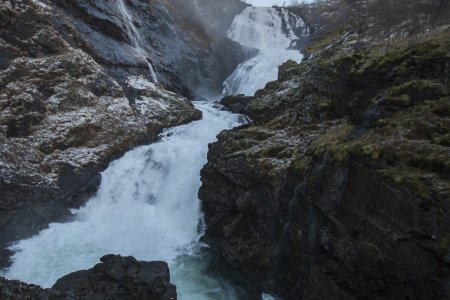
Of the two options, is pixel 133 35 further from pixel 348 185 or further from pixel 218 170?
pixel 348 185

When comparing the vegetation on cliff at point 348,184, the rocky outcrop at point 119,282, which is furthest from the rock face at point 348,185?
the rocky outcrop at point 119,282

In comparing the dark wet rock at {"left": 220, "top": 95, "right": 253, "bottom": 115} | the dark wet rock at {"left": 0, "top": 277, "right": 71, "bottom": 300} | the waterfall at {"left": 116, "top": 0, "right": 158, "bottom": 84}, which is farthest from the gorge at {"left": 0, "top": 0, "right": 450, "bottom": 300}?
the waterfall at {"left": 116, "top": 0, "right": 158, "bottom": 84}

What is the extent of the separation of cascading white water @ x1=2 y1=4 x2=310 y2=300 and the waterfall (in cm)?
602

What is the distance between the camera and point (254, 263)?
48.4 feet

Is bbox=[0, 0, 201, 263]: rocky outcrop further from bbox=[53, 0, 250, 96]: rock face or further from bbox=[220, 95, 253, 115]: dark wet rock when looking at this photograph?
bbox=[220, 95, 253, 115]: dark wet rock

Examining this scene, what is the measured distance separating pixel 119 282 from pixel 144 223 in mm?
6275

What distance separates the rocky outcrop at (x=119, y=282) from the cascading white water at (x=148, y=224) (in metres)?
1.59

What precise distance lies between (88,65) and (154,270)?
1578 centimetres

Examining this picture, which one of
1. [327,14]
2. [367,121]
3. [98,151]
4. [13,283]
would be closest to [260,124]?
[367,121]

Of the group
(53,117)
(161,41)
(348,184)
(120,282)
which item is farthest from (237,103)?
(120,282)

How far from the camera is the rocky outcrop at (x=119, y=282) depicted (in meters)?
11.8

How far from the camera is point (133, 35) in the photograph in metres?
30.9

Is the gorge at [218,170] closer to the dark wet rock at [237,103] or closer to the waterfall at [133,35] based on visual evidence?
the dark wet rock at [237,103]

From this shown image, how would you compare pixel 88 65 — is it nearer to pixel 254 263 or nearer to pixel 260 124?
pixel 260 124
